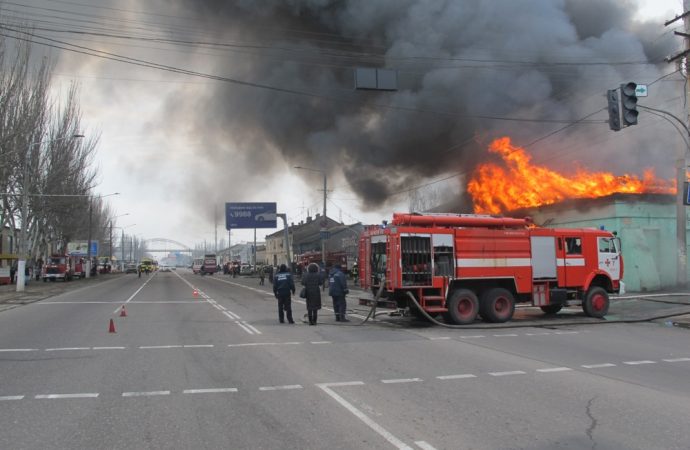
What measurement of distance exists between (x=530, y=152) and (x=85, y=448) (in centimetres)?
2137

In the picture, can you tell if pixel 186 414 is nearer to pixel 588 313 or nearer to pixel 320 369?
pixel 320 369

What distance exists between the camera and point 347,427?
4512 mm

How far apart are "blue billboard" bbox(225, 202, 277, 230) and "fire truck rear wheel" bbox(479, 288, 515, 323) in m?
32.7

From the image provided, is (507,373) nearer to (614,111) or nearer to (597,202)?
(614,111)

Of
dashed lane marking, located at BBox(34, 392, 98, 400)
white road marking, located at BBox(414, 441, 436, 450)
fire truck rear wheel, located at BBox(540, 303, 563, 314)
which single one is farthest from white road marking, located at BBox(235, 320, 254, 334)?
fire truck rear wheel, located at BBox(540, 303, 563, 314)

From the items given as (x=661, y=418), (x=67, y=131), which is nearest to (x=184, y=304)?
(x=661, y=418)

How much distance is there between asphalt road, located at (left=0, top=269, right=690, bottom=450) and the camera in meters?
4.30

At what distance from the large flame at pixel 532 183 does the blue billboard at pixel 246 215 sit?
2388 cm

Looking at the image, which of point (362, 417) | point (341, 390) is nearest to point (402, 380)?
point (341, 390)

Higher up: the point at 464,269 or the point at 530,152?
the point at 530,152

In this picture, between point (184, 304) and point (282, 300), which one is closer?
point (282, 300)

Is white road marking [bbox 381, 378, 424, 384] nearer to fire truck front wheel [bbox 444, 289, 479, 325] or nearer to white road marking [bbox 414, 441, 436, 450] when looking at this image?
white road marking [bbox 414, 441, 436, 450]

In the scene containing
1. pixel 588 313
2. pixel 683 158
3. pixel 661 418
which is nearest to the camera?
pixel 661 418

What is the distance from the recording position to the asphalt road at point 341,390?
430 centimetres
